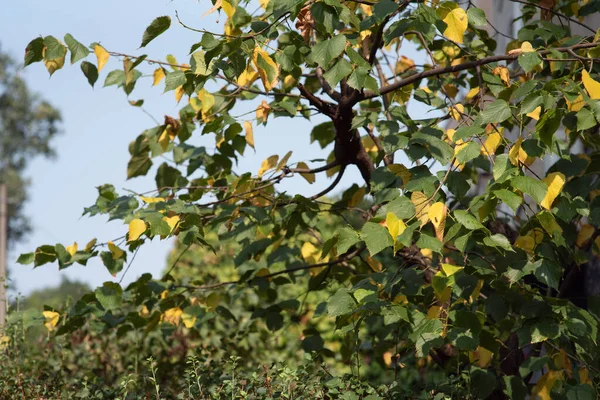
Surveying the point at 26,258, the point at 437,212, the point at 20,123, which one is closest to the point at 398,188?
the point at 437,212

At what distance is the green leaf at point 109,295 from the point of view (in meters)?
4.29

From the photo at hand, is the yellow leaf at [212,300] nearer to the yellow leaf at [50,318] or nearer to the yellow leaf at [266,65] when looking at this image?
the yellow leaf at [50,318]

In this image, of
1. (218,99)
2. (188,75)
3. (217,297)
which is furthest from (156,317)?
(188,75)

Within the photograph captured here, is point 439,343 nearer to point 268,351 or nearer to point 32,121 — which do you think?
point 268,351

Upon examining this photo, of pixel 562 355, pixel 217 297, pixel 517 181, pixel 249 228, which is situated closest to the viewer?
pixel 517 181

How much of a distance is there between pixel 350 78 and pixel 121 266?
5.43 feet

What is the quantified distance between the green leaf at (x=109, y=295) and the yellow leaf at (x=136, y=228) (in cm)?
80

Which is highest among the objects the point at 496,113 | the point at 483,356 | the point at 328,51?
the point at 328,51

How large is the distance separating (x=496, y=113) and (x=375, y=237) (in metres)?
0.75

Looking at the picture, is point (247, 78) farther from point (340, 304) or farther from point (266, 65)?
point (340, 304)

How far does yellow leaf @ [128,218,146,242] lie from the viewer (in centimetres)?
357

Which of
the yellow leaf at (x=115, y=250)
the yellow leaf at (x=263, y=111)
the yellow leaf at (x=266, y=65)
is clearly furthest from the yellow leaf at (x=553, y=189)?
the yellow leaf at (x=115, y=250)

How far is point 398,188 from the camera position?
377cm

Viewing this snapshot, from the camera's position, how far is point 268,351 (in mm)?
7793
